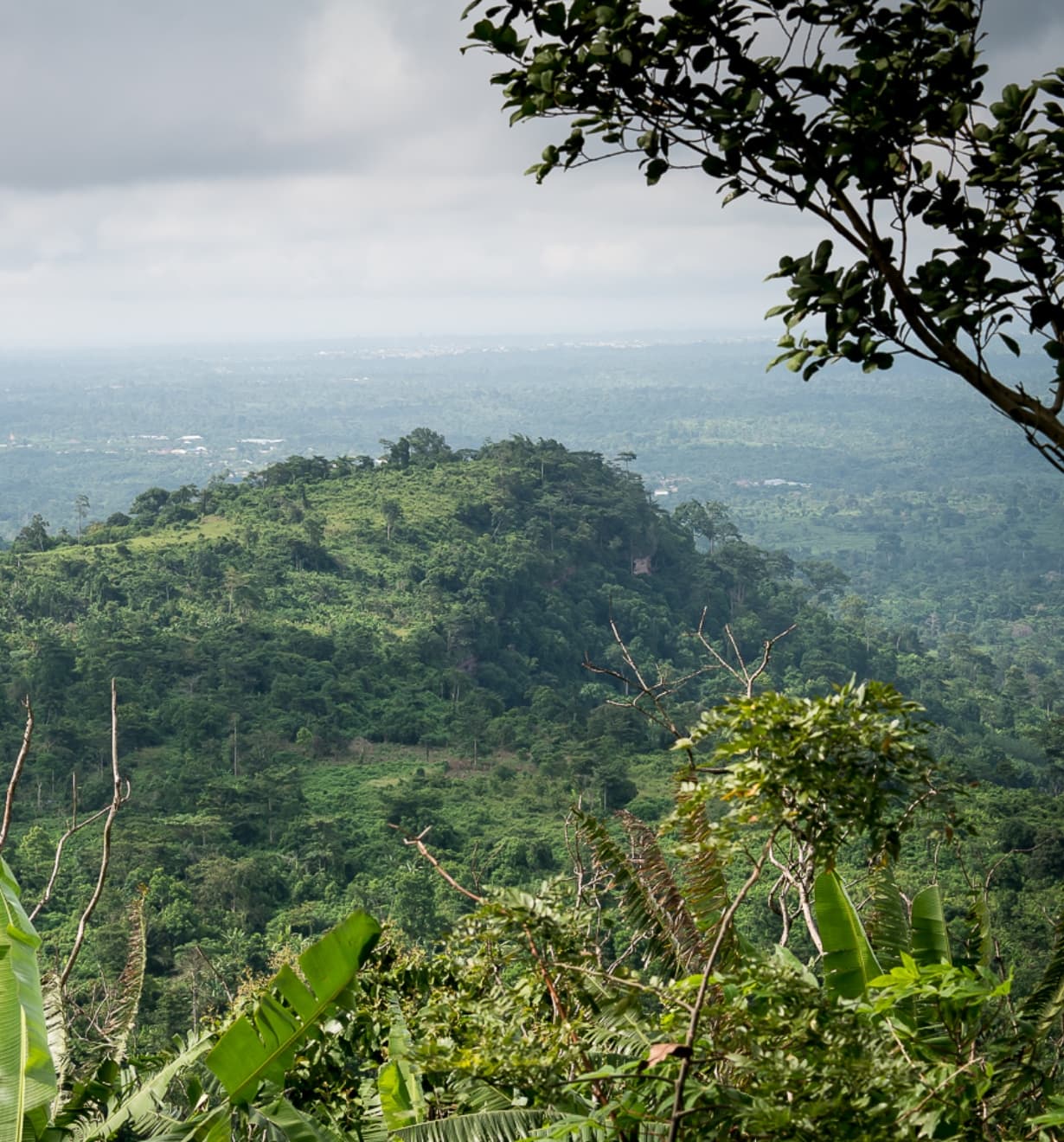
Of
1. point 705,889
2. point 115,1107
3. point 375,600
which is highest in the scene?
point 705,889

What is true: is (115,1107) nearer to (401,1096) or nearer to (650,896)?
(401,1096)

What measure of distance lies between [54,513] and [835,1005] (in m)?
93.7

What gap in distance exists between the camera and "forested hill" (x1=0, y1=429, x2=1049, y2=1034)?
19.5 meters

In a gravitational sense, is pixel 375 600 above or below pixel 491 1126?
below

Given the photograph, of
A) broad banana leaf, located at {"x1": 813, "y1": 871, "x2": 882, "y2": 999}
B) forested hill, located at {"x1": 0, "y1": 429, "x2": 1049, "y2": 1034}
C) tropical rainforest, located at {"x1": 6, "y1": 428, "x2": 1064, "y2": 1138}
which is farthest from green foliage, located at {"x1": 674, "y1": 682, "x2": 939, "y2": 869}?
forested hill, located at {"x1": 0, "y1": 429, "x2": 1049, "y2": 1034}

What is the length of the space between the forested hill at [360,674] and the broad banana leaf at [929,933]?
10583mm

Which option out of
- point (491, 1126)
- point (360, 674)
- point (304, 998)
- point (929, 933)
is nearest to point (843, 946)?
point (929, 933)

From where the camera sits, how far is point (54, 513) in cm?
8819

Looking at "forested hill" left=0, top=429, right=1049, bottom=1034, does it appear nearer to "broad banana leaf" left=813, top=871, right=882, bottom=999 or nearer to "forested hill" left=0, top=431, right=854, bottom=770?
"forested hill" left=0, top=431, right=854, bottom=770

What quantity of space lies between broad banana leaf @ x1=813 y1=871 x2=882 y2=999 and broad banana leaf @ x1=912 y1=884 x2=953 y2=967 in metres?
0.24

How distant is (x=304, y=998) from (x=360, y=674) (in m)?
26.4

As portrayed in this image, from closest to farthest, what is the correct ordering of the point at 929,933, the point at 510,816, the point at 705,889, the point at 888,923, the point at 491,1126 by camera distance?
the point at 491,1126 < the point at 705,889 < the point at 929,933 < the point at 888,923 < the point at 510,816

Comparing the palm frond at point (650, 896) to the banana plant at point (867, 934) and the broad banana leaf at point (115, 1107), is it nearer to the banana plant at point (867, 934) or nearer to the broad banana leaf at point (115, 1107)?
the banana plant at point (867, 934)

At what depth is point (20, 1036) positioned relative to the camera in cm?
282
